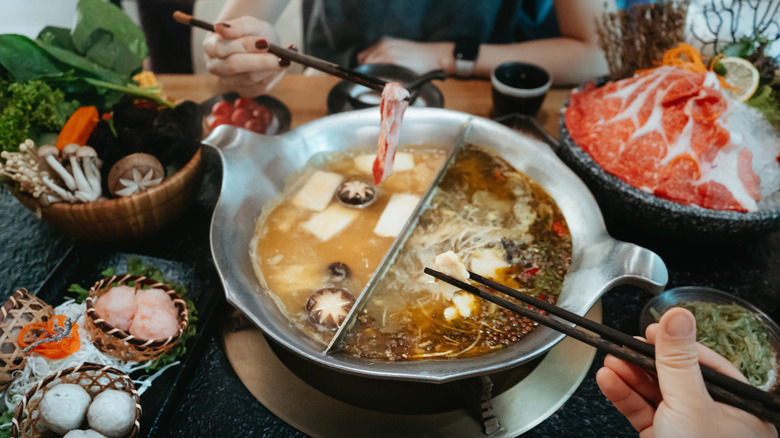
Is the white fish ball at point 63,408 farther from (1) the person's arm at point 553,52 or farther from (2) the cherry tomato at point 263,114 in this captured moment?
(1) the person's arm at point 553,52

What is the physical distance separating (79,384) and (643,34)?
3.29 m

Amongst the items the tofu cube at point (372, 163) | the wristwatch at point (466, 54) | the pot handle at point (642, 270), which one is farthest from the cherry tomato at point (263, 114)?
the pot handle at point (642, 270)

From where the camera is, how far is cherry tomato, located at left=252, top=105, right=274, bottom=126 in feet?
8.94

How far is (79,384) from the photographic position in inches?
61.4

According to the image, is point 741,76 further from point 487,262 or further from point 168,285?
point 168,285

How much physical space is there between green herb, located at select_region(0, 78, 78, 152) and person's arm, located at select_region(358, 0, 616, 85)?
228cm

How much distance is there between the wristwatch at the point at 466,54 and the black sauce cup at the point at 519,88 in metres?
0.53

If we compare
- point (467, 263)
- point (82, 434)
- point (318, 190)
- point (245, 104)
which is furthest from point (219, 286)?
point (245, 104)

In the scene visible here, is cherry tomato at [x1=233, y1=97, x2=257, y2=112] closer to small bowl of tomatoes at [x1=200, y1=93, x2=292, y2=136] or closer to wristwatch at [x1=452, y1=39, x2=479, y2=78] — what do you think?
small bowl of tomatoes at [x1=200, y1=93, x2=292, y2=136]

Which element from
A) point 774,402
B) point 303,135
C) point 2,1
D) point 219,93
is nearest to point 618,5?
point 303,135

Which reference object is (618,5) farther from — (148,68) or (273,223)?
(148,68)

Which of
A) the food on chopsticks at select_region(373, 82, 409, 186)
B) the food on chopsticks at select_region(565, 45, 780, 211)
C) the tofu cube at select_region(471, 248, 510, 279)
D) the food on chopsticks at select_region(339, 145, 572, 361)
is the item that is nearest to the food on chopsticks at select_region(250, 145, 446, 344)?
the food on chopsticks at select_region(339, 145, 572, 361)

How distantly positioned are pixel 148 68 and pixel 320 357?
17.2ft

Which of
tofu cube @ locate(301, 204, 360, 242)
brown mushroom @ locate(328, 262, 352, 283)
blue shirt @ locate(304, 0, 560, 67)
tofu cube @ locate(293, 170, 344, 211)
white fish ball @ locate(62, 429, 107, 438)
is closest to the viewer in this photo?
white fish ball @ locate(62, 429, 107, 438)
